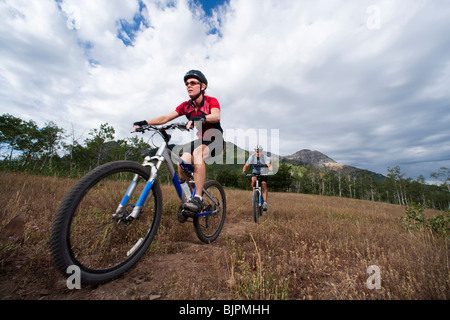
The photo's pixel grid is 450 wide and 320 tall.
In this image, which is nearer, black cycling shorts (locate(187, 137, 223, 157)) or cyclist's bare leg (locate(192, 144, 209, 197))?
cyclist's bare leg (locate(192, 144, 209, 197))

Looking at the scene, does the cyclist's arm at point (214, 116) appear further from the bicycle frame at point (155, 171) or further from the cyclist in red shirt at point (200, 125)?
the bicycle frame at point (155, 171)

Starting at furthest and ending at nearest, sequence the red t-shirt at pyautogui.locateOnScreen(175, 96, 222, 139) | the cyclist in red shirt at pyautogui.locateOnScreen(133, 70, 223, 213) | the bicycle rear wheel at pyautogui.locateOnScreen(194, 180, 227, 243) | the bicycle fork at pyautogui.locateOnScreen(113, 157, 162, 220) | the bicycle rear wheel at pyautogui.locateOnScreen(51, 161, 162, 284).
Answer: the bicycle rear wheel at pyautogui.locateOnScreen(194, 180, 227, 243) < the red t-shirt at pyautogui.locateOnScreen(175, 96, 222, 139) < the cyclist in red shirt at pyautogui.locateOnScreen(133, 70, 223, 213) < the bicycle fork at pyautogui.locateOnScreen(113, 157, 162, 220) < the bicycle rear wheel at pyautogui.locateOnScreen(51, 161, 162, 284)

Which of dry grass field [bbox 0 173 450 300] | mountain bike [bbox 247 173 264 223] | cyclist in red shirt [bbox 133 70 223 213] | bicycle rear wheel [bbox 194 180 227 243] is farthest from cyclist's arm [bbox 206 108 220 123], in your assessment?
mountain bike [bbox 247 173 264 223]

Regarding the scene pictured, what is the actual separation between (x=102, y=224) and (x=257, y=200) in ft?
15.0

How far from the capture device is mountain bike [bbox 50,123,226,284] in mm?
1543

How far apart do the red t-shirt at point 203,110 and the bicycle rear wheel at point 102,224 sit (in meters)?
1.46

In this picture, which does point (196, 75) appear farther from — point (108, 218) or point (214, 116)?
point (108, 218)

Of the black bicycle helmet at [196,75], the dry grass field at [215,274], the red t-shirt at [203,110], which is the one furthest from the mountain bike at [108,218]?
the black bicycle helmet at [196,75]

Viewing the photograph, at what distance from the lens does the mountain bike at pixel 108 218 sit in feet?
5.06

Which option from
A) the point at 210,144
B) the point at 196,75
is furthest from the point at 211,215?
the point at 196,75

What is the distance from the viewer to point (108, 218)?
2084mm

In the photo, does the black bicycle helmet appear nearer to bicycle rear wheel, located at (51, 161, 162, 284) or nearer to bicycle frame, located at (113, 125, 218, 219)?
bicycle frame, located at (113, 125, 218, 219)
